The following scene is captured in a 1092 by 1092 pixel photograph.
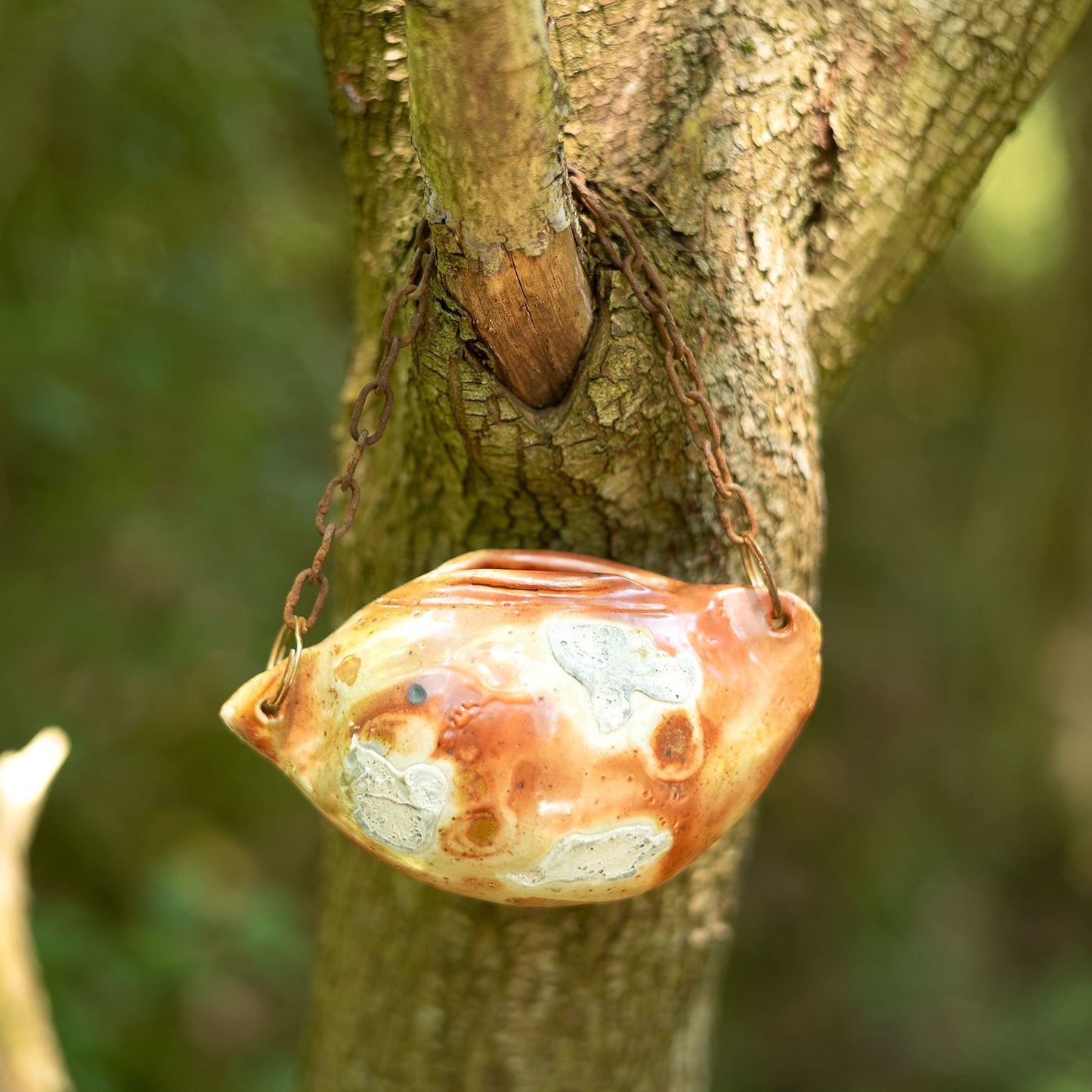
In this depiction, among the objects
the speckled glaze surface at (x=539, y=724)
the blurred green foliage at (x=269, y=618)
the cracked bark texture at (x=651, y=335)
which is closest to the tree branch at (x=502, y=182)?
the cracked bark texture at (x=651, y=335)

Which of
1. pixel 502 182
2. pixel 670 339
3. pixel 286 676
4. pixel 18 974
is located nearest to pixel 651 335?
pixel 670 339

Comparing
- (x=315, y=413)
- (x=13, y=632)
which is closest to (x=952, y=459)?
(x=315, y=413)

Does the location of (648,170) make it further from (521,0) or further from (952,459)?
(952,459)

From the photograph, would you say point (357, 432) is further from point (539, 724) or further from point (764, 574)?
point (764, 574)

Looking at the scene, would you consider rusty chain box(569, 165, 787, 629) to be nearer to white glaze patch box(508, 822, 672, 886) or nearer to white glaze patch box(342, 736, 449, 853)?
white glaze patch box(508, 822, 672, 886)

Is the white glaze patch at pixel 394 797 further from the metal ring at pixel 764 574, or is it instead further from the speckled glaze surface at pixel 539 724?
the metal ring at pixel 764 574
